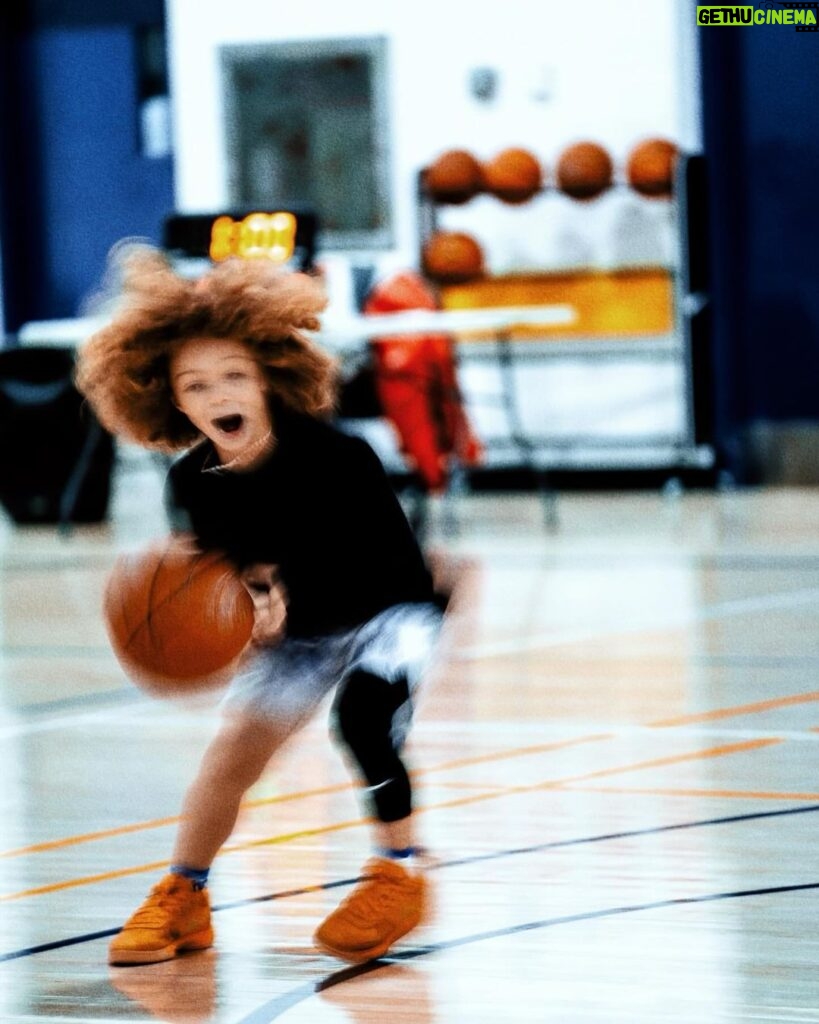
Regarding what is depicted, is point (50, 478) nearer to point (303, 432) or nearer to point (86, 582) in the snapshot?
point (86, 582)

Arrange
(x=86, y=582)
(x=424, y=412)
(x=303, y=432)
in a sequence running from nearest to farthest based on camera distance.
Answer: (x=303, y=432)
(x=86, y=582)
(x=424, y=412)

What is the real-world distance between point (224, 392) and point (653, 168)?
798 centimetres

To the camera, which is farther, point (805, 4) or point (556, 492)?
point (556, 492)

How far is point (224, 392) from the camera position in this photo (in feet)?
9.39

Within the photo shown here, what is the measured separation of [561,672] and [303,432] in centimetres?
267

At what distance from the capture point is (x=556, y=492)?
11.4 meters

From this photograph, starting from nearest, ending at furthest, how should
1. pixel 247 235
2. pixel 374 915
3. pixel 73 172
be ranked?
pixel 374 915 < pixel 247 235 < pixel 73 172

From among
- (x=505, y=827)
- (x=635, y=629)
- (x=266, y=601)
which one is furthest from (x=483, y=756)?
(x=635, y=629)

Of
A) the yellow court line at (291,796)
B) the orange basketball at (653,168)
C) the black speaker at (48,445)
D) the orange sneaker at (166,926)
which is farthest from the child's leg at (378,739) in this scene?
the orange basketball at (653,168)

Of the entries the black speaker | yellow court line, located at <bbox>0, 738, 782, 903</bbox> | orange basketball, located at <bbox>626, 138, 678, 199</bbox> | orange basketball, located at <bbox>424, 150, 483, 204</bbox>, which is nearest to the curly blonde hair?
yellow court line, located at <bbox>0, 738, 782, 903</bbox>

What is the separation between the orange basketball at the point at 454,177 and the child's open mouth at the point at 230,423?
8070 millimetres

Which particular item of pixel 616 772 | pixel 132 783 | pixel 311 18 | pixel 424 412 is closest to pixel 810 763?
pixel 616 772

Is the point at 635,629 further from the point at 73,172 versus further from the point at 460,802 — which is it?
the point at 73,172

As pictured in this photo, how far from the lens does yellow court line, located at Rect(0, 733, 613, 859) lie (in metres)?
3.61
